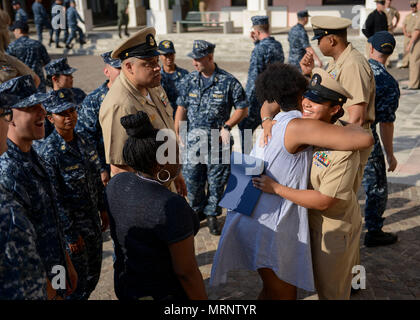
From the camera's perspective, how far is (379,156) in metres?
4.53

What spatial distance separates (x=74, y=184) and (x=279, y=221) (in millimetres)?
1728

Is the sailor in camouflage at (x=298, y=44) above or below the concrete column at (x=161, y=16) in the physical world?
below

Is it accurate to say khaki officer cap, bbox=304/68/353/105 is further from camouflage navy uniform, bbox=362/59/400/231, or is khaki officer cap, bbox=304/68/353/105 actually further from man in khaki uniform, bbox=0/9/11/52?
man in khaki uniform, bbox=0/9/11/52

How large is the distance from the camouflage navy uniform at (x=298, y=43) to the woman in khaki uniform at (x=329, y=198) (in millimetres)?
6475

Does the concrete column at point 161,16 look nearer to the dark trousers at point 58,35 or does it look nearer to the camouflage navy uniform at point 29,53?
the dark trousers at point 58,35

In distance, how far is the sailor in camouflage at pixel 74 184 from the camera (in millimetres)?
3486

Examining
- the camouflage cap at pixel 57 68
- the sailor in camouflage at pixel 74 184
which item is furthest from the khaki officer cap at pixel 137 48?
the camouflage cap at pixel 57 68

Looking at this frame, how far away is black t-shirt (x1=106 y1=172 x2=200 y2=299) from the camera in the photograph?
213 centimetres

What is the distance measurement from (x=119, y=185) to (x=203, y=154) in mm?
3009

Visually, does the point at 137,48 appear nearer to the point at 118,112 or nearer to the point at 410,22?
the point at 118,112

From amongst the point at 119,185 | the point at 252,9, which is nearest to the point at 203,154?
the point at 119,185

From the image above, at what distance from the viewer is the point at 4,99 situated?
94.2 inches

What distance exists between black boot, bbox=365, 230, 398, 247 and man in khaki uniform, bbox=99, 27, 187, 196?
2595mm

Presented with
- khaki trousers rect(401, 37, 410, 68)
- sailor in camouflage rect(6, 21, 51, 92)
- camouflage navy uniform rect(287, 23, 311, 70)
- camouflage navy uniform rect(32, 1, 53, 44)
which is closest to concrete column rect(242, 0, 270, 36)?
khaki trousers rect(401, 37, 410, 68)
